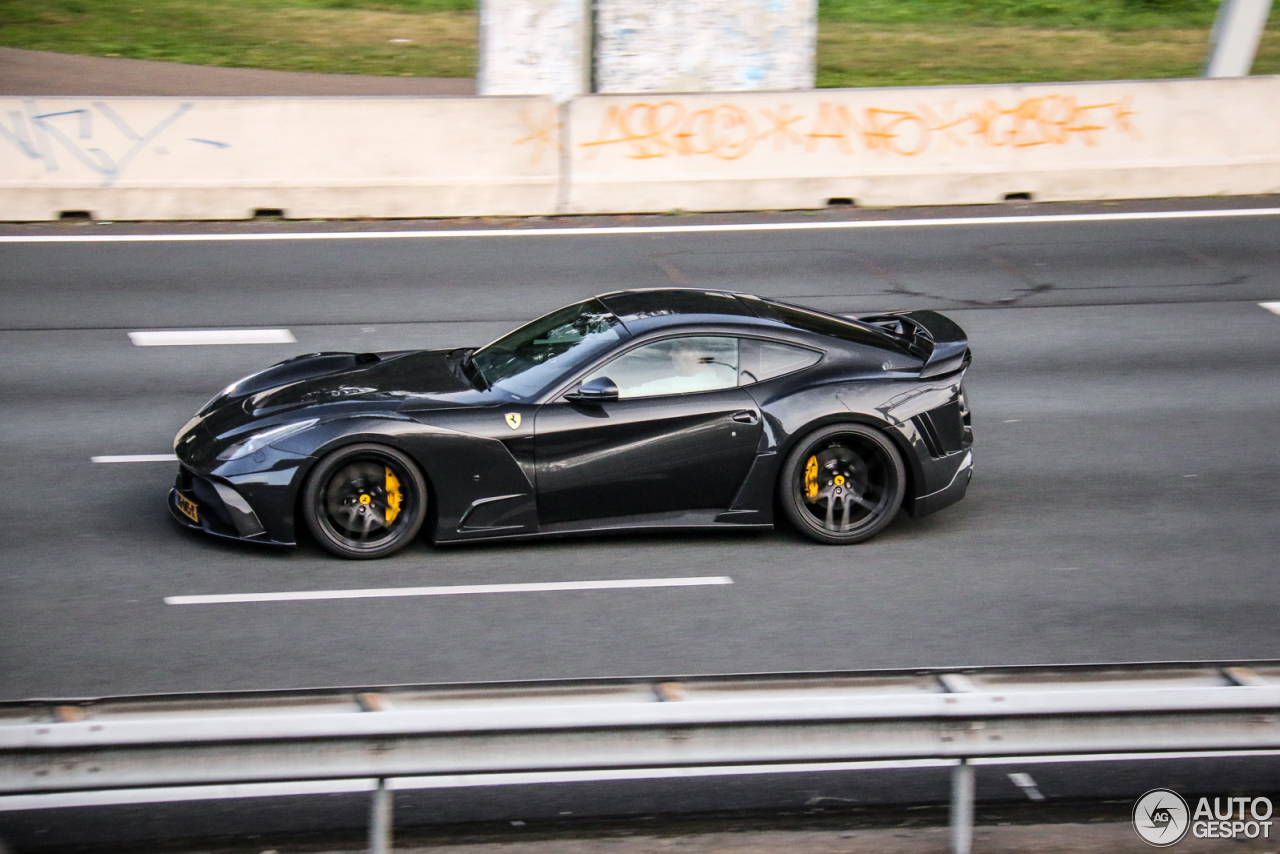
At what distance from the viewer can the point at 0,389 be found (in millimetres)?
10797

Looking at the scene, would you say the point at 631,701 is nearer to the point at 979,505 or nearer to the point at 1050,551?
the point at 1050,551

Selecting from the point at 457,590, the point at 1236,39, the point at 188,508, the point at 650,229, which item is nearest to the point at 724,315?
the point at 457,590

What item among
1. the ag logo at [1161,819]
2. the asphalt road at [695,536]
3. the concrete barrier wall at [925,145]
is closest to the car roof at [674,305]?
the asphalt road at [695,536]

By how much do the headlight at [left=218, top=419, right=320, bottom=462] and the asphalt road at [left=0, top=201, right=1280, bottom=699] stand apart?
23.4 inches

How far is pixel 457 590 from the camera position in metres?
7.66

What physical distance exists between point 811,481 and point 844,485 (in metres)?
0.22

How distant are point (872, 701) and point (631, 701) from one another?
71 cm

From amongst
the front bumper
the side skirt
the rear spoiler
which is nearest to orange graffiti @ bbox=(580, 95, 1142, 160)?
the rear spoiler

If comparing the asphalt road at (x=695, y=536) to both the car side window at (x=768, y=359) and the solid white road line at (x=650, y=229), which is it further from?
the car side window at (x=768, y=359)

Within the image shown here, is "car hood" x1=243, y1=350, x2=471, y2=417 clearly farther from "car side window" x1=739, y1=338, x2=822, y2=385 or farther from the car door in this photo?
"car side window" x1=739, y1=338, x2=822, y2=385

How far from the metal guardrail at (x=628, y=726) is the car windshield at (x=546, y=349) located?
13.1 ft

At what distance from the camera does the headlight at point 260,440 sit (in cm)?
784

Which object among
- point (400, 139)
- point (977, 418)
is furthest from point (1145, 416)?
point (400, 139)
